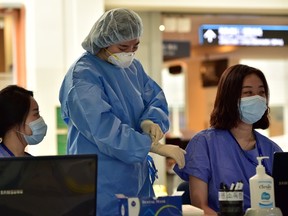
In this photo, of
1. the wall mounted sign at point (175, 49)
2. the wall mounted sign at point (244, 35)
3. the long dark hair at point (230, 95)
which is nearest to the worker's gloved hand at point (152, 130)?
the long dark hair at point (230, 95)

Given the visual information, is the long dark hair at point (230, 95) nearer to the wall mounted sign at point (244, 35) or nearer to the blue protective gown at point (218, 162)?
the blue protective gown at point (218, 162)

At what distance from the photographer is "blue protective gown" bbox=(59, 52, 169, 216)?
2.60 metres

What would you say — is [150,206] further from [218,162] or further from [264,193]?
[218,162]

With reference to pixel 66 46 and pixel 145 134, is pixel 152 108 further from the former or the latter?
pixel 66 46

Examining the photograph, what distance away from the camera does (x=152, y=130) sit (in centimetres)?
272

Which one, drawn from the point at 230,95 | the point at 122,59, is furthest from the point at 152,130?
the point at 230,95

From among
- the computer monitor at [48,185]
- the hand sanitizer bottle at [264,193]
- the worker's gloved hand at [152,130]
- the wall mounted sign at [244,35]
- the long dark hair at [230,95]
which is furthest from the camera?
the wall mounted sign at [244,35]

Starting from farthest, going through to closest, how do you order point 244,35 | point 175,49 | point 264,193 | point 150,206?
point 175,49 → point 244,35 → point 264,193 → point 150,206

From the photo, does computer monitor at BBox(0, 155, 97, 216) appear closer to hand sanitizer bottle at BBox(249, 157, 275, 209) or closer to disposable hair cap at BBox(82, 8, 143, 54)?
hand sanitizer bottle at BBox(249, 157, 275, 209)

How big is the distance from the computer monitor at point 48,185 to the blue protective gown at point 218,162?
1.02 meters

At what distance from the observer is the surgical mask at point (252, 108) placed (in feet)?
10.1

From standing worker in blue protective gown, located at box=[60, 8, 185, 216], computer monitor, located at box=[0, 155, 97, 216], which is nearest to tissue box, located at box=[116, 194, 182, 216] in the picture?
computer monitor, located at box=[0, 155, 97, 216]

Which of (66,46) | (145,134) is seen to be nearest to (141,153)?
(145,134)

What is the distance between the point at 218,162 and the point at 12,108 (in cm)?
98
